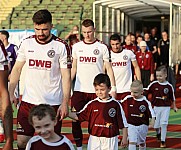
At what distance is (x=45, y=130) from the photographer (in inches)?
169

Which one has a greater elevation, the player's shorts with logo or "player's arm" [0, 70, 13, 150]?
"player's arm" [0, 70, 13, 150]

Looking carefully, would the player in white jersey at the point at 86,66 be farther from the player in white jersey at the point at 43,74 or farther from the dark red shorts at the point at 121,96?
the player in white jersey at the point at 43,74

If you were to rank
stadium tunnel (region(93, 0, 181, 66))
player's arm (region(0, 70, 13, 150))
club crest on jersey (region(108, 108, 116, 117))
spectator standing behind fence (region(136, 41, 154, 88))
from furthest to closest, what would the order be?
stadium tunnel (region(93, 0, 181, 66)) → spectator standing behind fence (region(136, 41, 154, 88)) → club crest on jersey (region(108, 108, 116, 117)) → player's arm (region(0, 70, 13, 150))

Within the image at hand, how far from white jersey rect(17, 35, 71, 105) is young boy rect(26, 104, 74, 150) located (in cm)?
182

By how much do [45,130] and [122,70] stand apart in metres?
6.29

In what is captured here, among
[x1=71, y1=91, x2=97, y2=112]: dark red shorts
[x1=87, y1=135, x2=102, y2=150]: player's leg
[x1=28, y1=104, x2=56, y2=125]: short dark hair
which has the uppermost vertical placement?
[x1=28, y1=104, x2=56, y2=125]: short dark hair

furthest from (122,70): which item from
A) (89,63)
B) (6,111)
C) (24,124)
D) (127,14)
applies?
(127,14)

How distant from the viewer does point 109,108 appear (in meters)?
6.73

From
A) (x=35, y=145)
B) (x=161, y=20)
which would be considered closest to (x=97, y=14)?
(x=161, y=20)

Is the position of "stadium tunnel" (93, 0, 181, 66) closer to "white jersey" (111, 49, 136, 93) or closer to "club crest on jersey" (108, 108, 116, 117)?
"white jersey" (111, 49, 136, 93)

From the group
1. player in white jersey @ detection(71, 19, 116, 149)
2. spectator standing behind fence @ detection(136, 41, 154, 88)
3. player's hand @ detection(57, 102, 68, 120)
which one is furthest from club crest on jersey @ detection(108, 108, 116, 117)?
spectator standing behind fence @ detection(136, 41, 154, 88)

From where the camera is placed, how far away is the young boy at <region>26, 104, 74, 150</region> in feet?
14.1

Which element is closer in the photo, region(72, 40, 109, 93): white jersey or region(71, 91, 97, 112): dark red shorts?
region(71, 91, 97, 112): dark red shorts

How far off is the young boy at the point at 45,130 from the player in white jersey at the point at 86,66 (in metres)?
3.90
